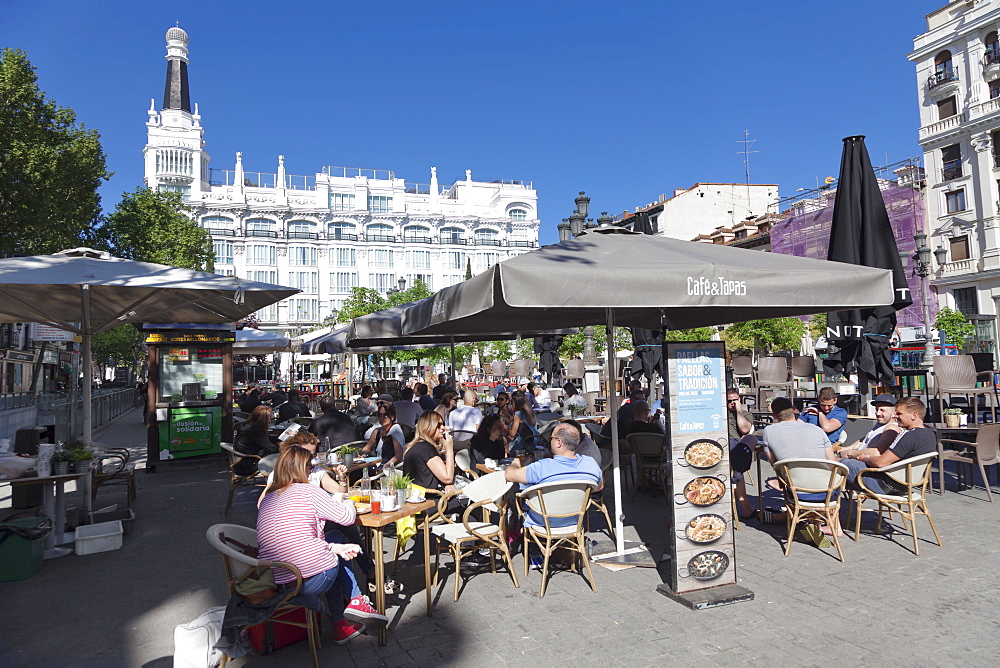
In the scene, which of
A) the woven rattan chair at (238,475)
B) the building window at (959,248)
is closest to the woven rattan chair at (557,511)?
the woven rattan chair at (238,475)

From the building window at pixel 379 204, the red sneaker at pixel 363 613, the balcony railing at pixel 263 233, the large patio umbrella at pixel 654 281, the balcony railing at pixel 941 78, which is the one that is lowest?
the red sneaker at pixel 363 613

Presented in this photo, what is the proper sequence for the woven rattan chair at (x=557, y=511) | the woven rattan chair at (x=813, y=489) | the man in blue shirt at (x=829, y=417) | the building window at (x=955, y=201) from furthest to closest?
the building window at (x=955, y=201) → the man in blue shirt at (x=829, y=417) → the woven rattan chair at (x=813, y=489) → the woven rattan chair at (x=557, y=511)

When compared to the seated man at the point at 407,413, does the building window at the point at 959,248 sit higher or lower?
higher

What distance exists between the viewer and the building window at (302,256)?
72812 mm

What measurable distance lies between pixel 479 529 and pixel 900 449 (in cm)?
416

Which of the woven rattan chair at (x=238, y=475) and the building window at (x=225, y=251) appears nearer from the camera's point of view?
the woven rattan chair at (x=238, y=475)

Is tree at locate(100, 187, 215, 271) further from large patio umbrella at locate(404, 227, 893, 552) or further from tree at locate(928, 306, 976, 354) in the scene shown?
tree at locate(928, 306, 976, 354)

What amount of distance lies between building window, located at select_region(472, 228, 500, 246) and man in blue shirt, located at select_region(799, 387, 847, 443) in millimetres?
74358

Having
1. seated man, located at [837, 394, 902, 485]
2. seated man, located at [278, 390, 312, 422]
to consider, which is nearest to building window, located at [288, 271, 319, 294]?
seated man, located at [278, 390, 312, 422]

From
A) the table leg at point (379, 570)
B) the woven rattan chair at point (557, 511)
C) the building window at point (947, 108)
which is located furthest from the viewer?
the building window at point (947, 108)

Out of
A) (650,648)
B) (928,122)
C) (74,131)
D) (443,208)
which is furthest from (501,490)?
(443,208)

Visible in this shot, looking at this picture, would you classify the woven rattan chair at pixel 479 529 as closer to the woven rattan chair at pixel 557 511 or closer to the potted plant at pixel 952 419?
the woven rattan chair at pixel 557 511

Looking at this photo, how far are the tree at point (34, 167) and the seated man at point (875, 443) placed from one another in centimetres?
1701

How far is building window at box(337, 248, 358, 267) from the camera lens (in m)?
74.6
